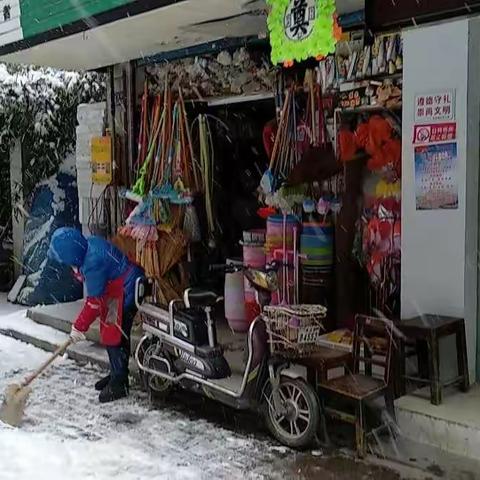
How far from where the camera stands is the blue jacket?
593 centimetres

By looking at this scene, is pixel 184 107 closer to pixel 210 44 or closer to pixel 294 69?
pixel 210 44

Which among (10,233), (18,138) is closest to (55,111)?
(18,138)

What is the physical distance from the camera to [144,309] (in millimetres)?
6137

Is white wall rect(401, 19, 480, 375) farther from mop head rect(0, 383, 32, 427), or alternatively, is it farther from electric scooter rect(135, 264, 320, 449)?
Answer: mop head rect(0, 383, 32, 427)

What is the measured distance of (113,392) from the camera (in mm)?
6242

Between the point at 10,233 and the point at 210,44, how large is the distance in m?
5.79

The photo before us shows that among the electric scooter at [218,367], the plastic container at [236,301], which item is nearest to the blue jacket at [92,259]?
the electric scooter at [218,367]

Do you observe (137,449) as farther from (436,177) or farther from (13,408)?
(436,177)

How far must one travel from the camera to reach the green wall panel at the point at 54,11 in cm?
712

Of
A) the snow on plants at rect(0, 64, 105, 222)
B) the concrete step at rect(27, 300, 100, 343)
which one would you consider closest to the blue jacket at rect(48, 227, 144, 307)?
the concrete step at rect(27, 300, 100, 343)

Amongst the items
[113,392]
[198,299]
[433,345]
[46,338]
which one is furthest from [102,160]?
Result: [433,345]

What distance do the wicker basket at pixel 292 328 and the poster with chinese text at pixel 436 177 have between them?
1177mm

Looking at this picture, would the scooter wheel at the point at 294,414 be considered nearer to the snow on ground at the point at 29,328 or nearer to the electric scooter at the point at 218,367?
the electric scooter at the point at 218,367

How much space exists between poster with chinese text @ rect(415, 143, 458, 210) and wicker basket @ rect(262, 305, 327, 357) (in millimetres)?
1177
